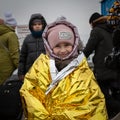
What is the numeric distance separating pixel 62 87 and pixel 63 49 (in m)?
0.26

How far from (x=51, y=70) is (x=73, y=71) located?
123 millimetres

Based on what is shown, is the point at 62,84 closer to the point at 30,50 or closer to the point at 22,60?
the point at 30,50

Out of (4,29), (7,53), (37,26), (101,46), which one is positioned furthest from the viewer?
(4,29)

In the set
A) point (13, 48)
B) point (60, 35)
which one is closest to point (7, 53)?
point (13, 48)

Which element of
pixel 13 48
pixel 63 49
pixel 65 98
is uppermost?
pixel 63 49

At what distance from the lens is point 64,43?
6.56 ft

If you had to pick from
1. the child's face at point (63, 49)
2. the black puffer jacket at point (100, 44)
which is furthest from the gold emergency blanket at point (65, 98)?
the black puffer jacket at point (100, 44)

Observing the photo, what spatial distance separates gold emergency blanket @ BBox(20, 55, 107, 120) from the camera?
5.90ft

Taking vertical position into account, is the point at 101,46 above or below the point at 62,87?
below

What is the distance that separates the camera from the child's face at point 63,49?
198cm

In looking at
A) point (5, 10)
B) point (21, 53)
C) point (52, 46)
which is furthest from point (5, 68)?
point (5, 10)

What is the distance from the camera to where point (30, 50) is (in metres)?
3.50

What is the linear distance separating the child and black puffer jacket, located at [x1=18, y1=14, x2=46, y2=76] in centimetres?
144

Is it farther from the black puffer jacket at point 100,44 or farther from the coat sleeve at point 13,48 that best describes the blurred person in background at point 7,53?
the black puffer jacket at point 100,44
